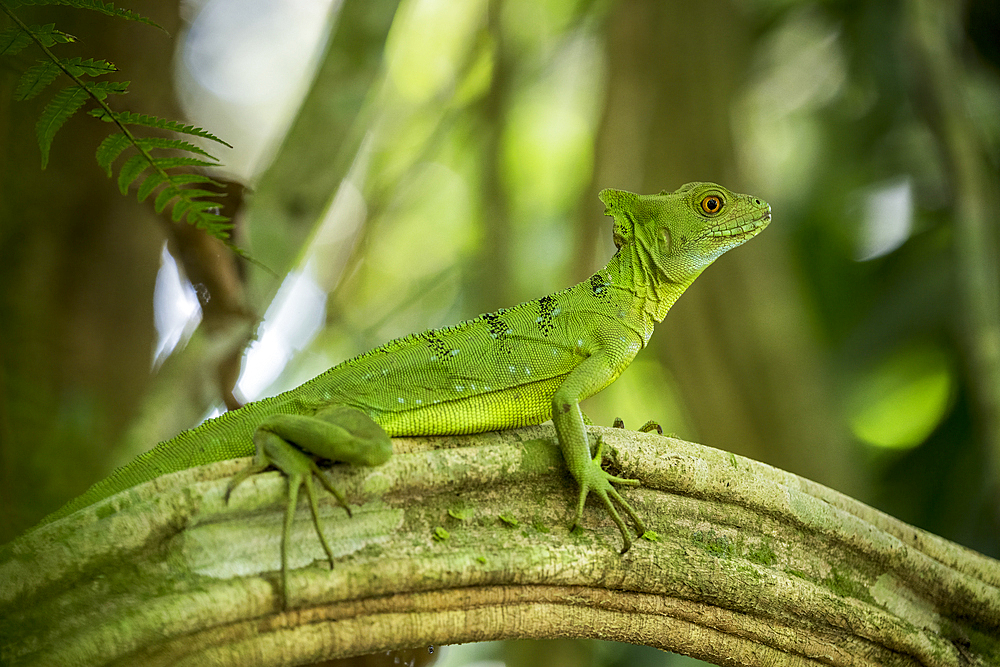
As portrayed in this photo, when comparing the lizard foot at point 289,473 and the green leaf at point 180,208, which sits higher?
the green leaf at point 180,208

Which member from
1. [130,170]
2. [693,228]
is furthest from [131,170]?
[693,228]

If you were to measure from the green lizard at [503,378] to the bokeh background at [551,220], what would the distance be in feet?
2.10

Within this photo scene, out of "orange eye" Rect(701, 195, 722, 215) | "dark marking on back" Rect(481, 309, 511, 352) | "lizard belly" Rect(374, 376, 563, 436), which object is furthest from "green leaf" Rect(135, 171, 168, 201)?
"orange eye" Rect(701, 195, 722, 215)

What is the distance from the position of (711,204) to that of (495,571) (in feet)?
4.56

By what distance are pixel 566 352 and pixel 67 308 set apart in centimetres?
190

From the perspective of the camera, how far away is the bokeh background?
284 centimetres

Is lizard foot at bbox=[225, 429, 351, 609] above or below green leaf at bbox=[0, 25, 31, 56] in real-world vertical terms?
below

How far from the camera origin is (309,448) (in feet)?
5.83

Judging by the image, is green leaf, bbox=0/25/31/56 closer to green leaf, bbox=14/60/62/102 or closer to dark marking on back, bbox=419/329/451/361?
→ green leaf, bbox=14/60/62/102

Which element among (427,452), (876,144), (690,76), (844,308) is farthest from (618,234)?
(876,144)

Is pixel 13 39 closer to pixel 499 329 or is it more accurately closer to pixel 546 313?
pixel 499 329

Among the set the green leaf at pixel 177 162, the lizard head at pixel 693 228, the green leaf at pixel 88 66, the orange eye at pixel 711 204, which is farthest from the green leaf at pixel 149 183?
the orange eye at pixel 711 204

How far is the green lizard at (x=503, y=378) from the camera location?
182 cm

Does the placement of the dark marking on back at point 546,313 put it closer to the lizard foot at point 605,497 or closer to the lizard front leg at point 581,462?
the lizard front leg at point 581,462
